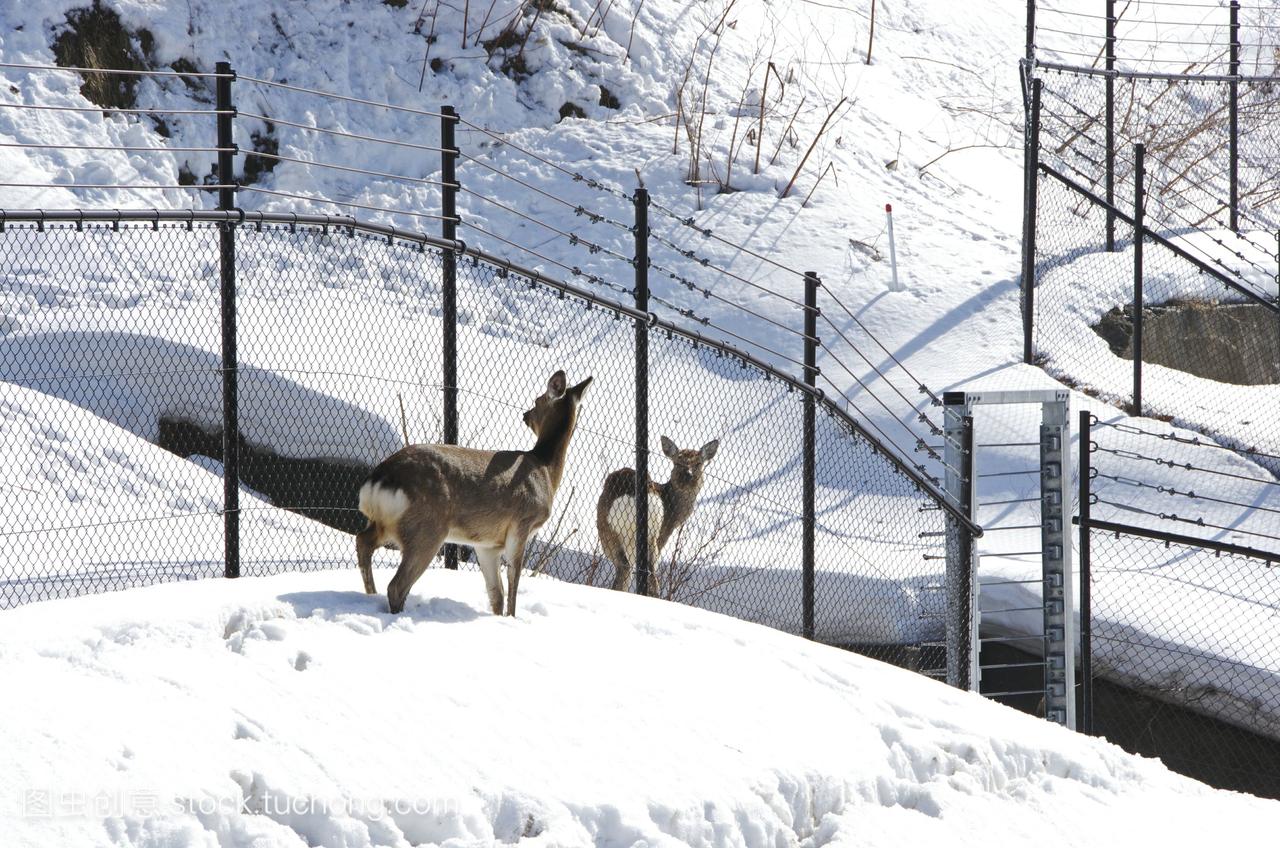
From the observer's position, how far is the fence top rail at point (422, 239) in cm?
657

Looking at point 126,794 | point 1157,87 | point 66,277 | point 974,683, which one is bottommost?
point 974,683

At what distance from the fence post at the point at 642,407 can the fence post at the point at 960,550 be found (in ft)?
7.33

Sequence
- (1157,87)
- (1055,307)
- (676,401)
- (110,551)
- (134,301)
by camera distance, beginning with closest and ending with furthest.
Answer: (110,551), (134,301), (676,401), (1055,307), (1157,87)

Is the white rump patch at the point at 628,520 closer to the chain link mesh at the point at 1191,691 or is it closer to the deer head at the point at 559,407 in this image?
the deer head at the point at 559,407

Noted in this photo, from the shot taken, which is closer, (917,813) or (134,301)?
(917,813)

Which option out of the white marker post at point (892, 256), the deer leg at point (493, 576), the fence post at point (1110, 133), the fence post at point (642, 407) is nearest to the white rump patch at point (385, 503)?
the deer leg at point (493, 576)

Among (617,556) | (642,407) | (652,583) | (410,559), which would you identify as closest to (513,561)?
(410,559)

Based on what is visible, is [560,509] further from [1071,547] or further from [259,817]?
[259,817]

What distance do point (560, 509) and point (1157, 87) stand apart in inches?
573

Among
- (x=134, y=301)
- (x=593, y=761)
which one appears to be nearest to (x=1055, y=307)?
(x=134, y=301)

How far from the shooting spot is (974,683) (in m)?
9.66

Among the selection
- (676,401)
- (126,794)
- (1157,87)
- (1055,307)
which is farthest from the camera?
(1157,87)

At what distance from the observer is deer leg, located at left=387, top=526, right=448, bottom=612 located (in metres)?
6.20

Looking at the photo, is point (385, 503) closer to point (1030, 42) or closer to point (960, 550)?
point (960, 550)
